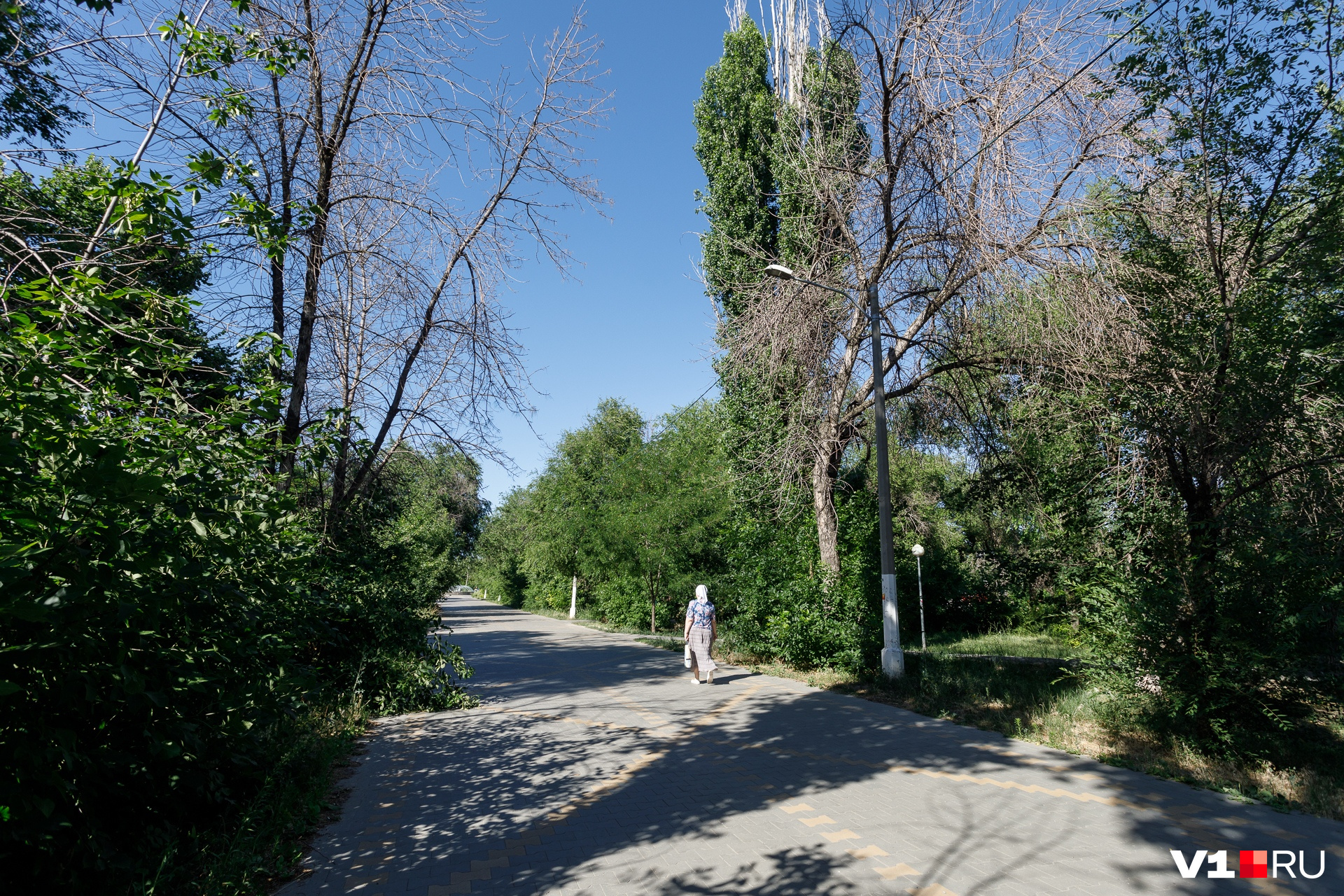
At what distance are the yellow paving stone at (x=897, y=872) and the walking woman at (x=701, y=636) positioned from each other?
788cm

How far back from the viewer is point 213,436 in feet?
15.2

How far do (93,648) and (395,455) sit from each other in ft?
23.4

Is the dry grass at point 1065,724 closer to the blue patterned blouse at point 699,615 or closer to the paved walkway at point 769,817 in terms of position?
the paved walkway at point 769,817

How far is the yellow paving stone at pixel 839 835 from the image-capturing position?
5.00 meters

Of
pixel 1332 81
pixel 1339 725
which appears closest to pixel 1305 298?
pixel 1332 81

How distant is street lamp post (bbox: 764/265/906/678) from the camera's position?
1056cm

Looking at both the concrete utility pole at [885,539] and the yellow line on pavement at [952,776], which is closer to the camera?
the yellow line on pavement at [952,776]

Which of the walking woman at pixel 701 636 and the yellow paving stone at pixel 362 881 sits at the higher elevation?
the walking woman at pixel 701 636

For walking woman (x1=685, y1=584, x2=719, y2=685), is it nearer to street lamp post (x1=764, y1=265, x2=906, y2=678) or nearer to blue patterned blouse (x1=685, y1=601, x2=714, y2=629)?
blue patterned blouse (x1=685, y1=601, x2=714, y2=629)

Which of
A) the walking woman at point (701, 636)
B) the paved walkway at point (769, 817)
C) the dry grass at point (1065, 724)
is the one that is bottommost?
the paved walkway at point (769, 817)

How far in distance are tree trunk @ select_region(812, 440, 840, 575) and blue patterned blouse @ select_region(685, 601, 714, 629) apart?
2.28 m

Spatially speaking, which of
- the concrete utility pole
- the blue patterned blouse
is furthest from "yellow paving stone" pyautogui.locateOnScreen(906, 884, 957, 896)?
the blue patterned blouse

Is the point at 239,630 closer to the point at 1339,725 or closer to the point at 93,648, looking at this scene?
the point at 93,648

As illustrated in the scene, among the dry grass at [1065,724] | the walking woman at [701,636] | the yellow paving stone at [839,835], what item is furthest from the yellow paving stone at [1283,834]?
the walking woman at [701,636]
